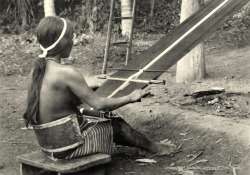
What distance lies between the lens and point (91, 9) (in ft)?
35.2

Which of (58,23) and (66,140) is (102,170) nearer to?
(66,140)

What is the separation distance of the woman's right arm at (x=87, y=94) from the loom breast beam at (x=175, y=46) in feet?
1.32

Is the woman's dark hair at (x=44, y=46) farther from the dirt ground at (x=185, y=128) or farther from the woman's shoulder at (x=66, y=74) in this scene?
the dirt ground at (x=185, y=128)

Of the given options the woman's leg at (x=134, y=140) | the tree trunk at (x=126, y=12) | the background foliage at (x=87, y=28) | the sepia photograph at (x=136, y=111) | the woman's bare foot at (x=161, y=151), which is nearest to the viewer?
the sepia photograph at (x=136, y=111)

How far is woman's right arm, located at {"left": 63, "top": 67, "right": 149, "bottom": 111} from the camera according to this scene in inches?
111

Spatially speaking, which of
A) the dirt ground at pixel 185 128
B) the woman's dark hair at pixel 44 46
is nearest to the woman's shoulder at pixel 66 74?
the woman's dark hair at pixel 44 46

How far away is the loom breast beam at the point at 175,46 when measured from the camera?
11.7 ft

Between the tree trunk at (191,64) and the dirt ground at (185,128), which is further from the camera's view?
the tree trunk at (191,64)

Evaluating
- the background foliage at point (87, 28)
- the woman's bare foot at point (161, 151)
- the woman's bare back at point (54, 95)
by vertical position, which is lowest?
the woman's bare foot at point (161, 151)

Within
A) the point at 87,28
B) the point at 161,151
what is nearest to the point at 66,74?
the point at 161,151

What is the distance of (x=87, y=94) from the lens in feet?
9.43

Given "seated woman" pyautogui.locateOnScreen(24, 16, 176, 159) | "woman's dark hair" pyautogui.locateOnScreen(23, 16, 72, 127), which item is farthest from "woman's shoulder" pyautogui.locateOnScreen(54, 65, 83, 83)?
"woman's dark hair" pyautogui.locateOnScreen(23, 16, 72, 127)

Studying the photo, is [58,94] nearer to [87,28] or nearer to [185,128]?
[185,128]

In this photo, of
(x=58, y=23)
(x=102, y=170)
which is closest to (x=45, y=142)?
(x=102, y=170)
